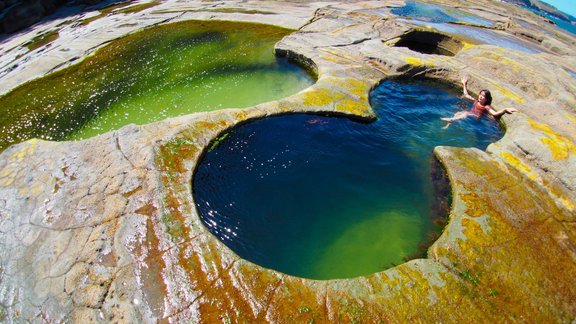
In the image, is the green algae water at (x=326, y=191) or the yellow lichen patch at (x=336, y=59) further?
the yellow lichen patch at (x=336, y=59)

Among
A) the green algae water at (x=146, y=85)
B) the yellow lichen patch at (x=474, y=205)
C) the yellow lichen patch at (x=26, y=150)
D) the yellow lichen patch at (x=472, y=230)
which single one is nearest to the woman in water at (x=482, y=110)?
the yellow lichen patch at (x=474, y=205)

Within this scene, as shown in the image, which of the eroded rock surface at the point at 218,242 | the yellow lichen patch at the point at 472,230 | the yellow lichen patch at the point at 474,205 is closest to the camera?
the eroded rock surface at the point at 218,242

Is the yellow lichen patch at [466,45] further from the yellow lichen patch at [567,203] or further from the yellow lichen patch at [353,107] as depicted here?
the yellow lichen patch at [567,203]

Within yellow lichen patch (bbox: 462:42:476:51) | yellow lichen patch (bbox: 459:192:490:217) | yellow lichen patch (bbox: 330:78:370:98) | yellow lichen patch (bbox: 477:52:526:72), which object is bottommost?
yellow lichen patch (bbox: 459:192:490:217)

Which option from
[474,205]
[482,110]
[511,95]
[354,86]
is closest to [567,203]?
[474,205]

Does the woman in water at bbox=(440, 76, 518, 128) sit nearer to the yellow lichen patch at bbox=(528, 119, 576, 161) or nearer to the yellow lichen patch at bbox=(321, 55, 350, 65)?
the yellow lichen patch at bbox=(528, 119, 576, 161)

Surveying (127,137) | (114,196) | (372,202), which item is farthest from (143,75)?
(372,202)

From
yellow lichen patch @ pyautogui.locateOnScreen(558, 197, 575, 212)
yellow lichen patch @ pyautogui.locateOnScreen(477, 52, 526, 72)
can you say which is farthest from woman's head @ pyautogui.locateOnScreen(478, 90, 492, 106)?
yellow lichen patch @ pyautogui.locateOnScreen(558, 197, 575, 212)

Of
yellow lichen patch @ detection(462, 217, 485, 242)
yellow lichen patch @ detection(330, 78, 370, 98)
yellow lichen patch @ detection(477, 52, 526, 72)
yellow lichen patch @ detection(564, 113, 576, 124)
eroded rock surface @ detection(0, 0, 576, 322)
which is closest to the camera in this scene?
eroded rock surface @ detection(0, 0, 576, 322)
